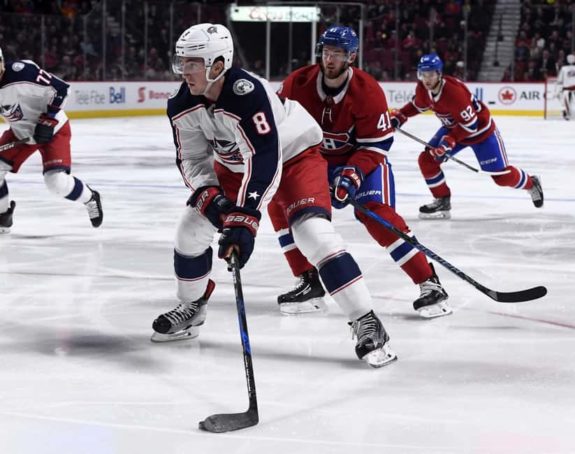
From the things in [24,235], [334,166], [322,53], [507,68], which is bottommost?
[507,68]

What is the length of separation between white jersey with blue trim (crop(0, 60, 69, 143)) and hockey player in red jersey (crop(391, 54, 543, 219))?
1.98m

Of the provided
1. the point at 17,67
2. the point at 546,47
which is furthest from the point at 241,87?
the point at 546,47

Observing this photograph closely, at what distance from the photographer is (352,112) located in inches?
153

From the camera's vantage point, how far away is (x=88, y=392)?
9.20 ft

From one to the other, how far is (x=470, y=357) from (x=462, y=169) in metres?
6.23

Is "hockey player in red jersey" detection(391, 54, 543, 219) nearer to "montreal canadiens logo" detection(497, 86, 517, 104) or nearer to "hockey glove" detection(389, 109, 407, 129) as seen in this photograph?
"hockey glove" detection(389, 109, 407, 129)

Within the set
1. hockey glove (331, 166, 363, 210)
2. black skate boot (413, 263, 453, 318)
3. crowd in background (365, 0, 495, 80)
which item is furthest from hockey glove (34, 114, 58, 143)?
crowd in background (365, 0, 495, 80)

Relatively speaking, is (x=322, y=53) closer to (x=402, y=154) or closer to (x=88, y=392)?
(x=88, y=392)

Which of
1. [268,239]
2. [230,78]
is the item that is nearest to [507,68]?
[268,239]

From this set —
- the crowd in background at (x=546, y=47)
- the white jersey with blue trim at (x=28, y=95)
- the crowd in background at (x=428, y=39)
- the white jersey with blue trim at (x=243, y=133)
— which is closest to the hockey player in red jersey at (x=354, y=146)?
the white jersey with blue trim at (x=243, y=133)

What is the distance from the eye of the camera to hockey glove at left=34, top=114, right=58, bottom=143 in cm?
561

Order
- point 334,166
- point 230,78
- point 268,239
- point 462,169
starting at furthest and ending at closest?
point 462,169
point 268,239
point 334,166
point 230,78

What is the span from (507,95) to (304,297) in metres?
14.3

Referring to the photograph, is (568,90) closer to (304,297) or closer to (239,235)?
(304,297)
